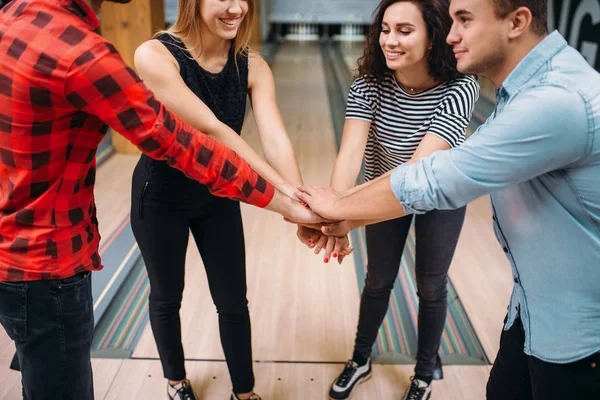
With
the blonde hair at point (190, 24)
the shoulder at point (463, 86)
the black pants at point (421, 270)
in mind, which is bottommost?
the black pants at point (421, 270)

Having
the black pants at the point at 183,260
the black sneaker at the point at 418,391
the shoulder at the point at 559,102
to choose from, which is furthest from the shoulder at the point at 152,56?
the black sneaker at the point at 418,391

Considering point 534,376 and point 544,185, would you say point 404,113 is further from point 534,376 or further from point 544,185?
point 534,376

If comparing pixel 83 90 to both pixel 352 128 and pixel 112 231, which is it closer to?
pixel 352 128

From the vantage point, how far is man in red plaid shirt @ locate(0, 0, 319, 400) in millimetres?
754

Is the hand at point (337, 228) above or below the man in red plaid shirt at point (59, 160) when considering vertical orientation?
below

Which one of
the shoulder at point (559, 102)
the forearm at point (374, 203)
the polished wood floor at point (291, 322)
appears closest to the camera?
the shoulder at point (559, 102)

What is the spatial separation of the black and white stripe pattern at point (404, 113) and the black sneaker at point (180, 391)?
81 centimetres

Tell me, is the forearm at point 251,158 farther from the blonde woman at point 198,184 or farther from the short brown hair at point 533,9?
the short brown hair at point 533,9

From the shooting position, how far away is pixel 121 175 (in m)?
3.23

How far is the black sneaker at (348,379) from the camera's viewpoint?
5.09 ft

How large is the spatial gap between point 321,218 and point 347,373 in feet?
1.87

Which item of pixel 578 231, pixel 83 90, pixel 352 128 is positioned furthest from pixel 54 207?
pixel 578 231

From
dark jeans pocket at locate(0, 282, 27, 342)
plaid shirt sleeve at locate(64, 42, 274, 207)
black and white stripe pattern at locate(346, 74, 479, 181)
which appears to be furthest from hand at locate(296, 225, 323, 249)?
dark jeans pocket at locate(0, 282, 27, 342)

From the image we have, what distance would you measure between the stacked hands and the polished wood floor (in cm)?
52
